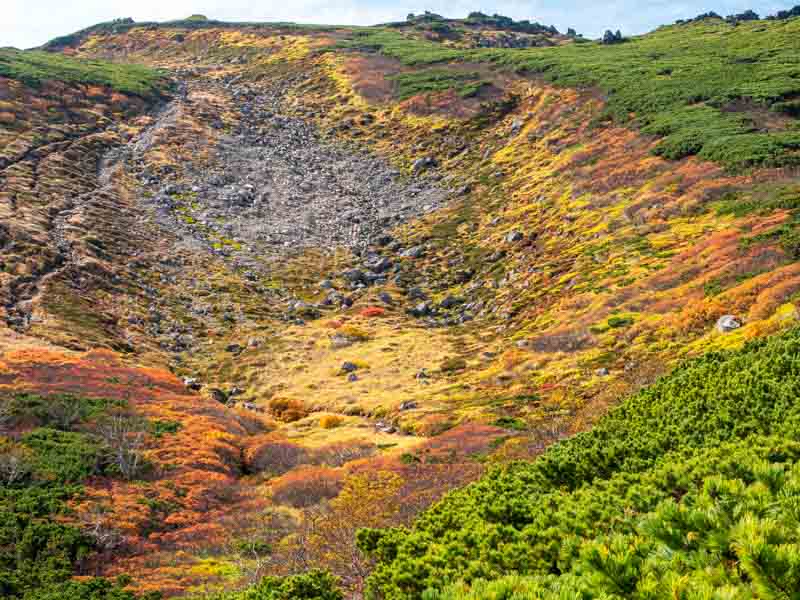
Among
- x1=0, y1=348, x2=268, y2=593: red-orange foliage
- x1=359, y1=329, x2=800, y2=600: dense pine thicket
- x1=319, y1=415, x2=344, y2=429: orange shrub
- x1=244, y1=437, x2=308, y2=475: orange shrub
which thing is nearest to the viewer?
x1=359, y1=329, x2=800, y2=600: dense pine thicket

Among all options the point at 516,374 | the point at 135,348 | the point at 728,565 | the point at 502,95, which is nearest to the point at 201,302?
Answer: the point at 135,348

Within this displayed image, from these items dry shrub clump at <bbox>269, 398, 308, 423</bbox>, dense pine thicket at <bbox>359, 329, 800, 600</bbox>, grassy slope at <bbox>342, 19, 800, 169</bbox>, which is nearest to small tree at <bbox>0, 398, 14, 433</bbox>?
dry shrub clump at <bbox>269, 398, 308, 423</bbox>

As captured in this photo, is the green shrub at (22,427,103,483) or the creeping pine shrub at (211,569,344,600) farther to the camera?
the green shrub at (22,427,103,483)

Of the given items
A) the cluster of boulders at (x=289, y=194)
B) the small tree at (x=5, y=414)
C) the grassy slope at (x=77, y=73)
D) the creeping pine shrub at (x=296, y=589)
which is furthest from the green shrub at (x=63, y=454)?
the grassy slope at (x=77, y=73)

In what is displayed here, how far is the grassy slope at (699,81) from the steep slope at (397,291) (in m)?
0.47

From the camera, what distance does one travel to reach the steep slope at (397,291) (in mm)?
13242

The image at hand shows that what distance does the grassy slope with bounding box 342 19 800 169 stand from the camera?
45.7 m

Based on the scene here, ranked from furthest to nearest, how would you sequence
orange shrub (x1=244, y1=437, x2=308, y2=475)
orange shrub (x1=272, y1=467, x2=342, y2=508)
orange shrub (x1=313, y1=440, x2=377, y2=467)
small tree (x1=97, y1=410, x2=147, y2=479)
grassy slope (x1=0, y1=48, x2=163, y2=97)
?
grassy slope (x1=0, y1=48, x2=163, y2=97), orange shrub (x1=244, y1=437, x2=308, y2=475), orange shrub (x1=313, y1=440, x2=377, y2=467), small tree (x1=97, y1=410, x2=147, y2=479), orange shrub (x1=272, y1=467, x2=342, y2=508)

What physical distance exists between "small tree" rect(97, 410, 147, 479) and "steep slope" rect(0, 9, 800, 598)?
318 mm

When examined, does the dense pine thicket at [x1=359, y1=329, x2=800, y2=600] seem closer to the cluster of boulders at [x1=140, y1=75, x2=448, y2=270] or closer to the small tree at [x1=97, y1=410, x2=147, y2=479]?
the small tree at [x1=97, y1=410, x2=147, y2=479]

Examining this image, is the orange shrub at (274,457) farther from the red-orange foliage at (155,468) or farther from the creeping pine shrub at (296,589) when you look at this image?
the creeping pine shrub at (296,589)

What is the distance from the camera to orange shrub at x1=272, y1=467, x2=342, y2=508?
21781 millimetres

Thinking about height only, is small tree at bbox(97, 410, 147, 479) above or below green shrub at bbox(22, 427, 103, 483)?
below

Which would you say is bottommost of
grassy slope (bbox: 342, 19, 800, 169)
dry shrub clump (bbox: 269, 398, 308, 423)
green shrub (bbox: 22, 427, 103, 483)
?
dry shrub clump (bbox: 269, 398, 308, 423)
